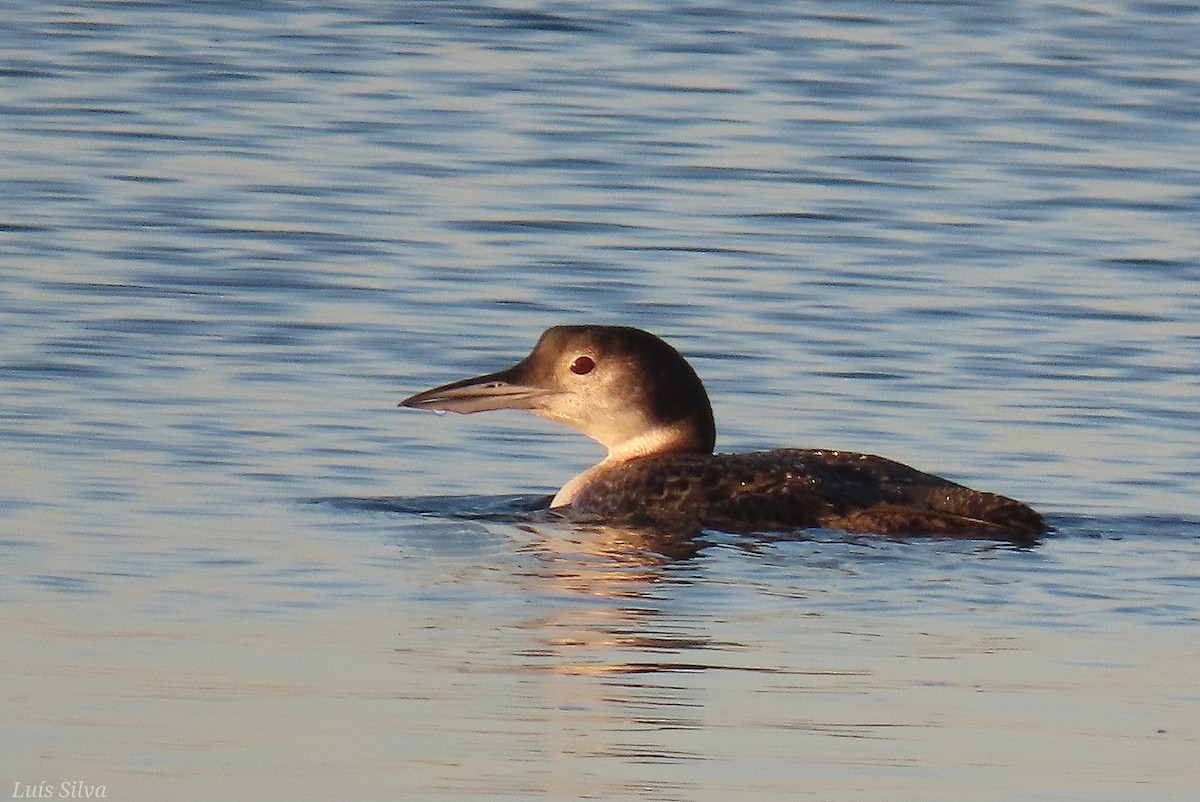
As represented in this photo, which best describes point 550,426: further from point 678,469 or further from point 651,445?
point 678,469

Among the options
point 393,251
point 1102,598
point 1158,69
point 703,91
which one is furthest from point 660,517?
point 1158,69

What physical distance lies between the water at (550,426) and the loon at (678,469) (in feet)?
0.50

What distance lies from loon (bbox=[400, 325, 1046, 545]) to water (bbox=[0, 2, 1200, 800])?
0.50 feet

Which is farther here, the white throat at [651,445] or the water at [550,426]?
the white throat at [651,445]

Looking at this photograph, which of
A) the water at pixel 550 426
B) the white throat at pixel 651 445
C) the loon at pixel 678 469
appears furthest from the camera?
the white throat at pixel 651 445

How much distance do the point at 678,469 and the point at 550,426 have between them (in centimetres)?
173

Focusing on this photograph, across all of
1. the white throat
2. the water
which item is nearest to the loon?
the white throat

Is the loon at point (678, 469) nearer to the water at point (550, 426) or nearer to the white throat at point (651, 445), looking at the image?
the white throat at point (651, 445)

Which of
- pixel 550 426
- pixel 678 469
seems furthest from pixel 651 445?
pixel 550 426

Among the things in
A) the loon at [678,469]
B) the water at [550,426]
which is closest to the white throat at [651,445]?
the loon at [678,469]

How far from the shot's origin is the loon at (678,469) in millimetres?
8391

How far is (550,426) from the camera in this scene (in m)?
10.6

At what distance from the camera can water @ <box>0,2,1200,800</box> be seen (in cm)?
622

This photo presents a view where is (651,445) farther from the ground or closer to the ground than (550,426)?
farther from the ground
